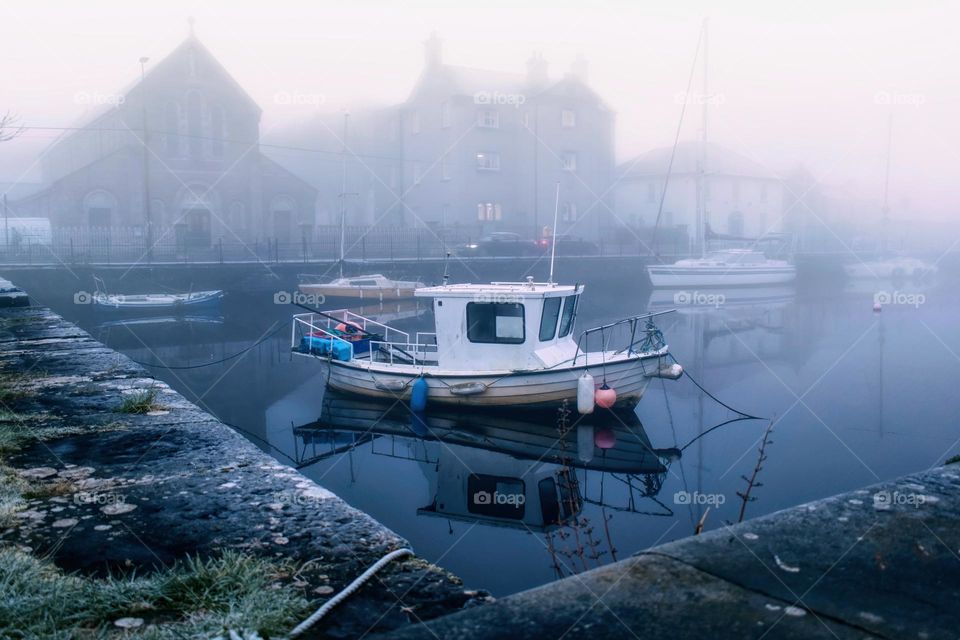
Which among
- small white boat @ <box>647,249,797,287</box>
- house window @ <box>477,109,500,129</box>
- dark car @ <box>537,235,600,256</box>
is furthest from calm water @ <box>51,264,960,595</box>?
house window @ <box>477,109,500,129</box>

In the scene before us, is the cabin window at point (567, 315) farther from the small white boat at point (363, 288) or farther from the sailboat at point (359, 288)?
the small white boat at point (363, 288)

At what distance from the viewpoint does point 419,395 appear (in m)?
15.0

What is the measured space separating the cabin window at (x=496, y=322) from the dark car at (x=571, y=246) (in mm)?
31298

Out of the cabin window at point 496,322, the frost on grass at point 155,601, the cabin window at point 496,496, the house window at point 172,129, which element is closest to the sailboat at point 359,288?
the house window at point 172,129

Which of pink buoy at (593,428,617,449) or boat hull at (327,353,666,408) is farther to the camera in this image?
boat hull at (327,353,666,408)

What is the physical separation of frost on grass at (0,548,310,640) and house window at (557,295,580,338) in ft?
42.6

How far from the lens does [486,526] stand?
10.1m

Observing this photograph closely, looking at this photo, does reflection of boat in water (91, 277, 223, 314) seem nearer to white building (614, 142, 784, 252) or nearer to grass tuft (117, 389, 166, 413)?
grass tuft (117, 389, 166, 413)

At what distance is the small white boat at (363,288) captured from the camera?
36.7 metres

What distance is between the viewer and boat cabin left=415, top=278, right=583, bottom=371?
1441 centimetres

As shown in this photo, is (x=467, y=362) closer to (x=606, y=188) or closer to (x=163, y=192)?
(x=163, y=192)

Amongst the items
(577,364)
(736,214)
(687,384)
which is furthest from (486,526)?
(736,214)

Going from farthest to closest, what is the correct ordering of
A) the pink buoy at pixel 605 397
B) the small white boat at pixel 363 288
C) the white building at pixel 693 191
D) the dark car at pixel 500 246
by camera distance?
the white building at pixel 693 191 < the dark car at pixel 500 246 < the small white boat at pixel 363 288 < the pink buoy at pixel 605 397

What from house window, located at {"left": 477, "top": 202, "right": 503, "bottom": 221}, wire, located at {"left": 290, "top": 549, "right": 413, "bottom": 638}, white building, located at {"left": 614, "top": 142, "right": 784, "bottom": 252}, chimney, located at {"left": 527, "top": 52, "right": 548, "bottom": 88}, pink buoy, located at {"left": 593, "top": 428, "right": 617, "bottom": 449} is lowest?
pink buoy, located at {"left": 593, "top": 428, "right": 617, "bottom": 449}
